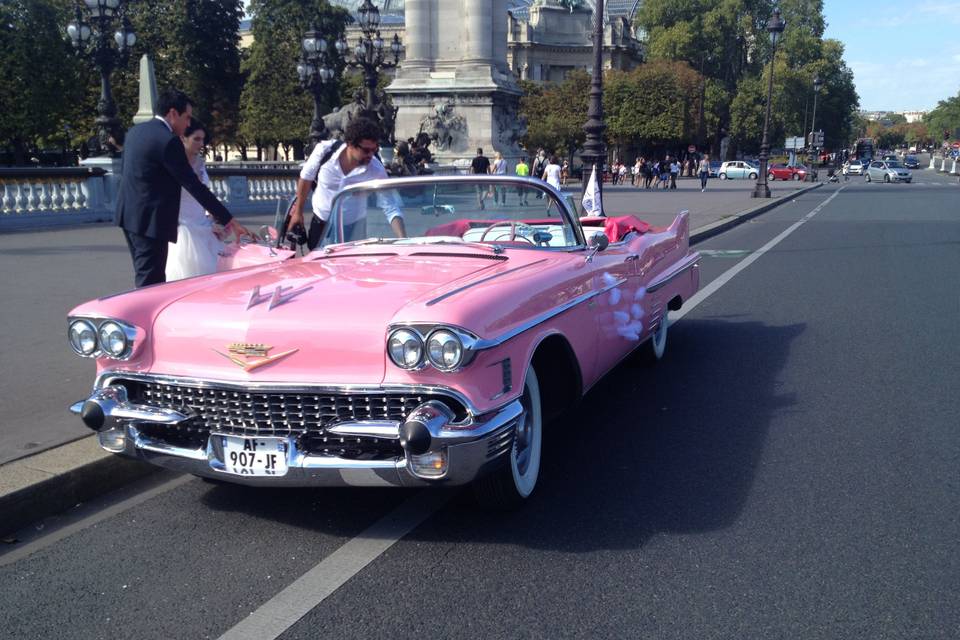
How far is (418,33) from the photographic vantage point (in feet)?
119

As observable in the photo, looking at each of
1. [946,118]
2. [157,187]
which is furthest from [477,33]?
[946,118]

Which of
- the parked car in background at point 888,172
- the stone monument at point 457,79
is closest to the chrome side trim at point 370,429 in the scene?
the stone monument at point 457,79

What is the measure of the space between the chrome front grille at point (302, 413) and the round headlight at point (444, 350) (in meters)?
0.14

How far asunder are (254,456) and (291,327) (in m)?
0.53

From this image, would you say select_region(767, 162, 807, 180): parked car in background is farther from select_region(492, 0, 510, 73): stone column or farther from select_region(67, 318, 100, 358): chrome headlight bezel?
select_region(67, 318, 100, 358): chrome headlight bezel

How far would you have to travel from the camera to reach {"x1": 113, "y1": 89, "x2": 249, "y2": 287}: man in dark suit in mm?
5539

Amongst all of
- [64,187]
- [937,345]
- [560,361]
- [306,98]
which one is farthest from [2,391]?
[306,98]

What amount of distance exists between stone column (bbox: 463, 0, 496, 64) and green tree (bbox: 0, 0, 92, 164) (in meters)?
24.5

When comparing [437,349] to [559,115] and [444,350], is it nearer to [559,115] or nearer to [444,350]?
[444,350]

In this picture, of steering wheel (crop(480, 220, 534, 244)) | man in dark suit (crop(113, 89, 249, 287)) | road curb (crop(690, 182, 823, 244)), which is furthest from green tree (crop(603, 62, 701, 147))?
steering wheel (crop(480, 220, 534, 244))

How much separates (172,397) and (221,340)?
13.8 inches

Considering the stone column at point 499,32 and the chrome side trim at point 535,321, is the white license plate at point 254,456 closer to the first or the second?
the chrome side trim at point 535,321

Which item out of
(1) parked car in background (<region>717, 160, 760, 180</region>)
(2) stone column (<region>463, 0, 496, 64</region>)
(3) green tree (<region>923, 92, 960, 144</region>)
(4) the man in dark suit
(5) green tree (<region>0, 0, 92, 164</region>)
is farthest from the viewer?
(3) green tree (<region>923, 92, 960, 144</region>)

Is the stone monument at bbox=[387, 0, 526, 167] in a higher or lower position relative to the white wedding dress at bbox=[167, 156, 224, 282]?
higher
